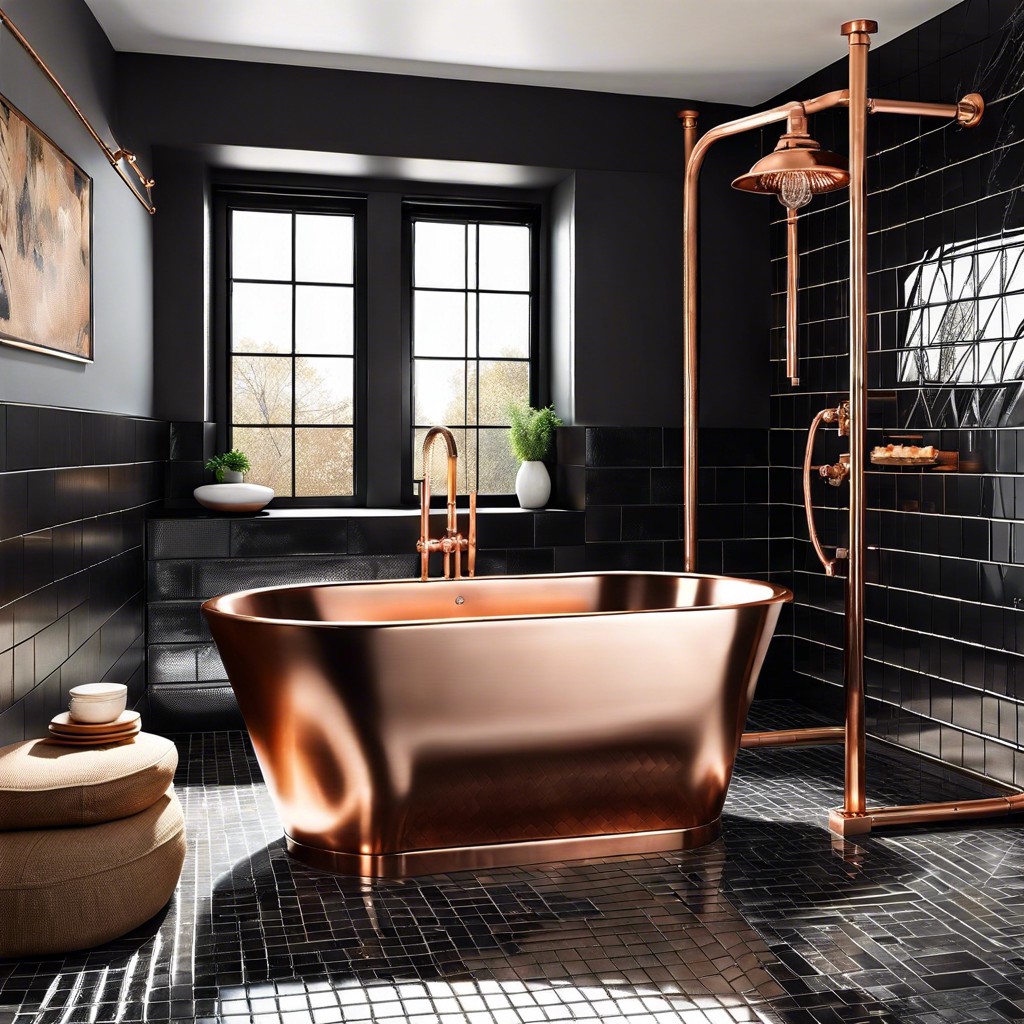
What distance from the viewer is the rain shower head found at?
131 inches

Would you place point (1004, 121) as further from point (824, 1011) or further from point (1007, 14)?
point (824, 1011)

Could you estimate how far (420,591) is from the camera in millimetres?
3770

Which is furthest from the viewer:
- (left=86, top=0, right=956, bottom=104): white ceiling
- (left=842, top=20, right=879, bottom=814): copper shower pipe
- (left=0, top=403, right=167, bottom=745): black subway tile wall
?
(left=86, top=0, right=956, bottom=104): white ceiling

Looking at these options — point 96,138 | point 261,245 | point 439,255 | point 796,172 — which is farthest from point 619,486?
point 96,138

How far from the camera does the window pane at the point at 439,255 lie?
17.0 feet

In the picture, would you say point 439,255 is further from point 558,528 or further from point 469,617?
point 469,617

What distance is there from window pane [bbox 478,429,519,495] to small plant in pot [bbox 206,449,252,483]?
115 centimetres

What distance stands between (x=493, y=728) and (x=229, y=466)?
7.12 ft

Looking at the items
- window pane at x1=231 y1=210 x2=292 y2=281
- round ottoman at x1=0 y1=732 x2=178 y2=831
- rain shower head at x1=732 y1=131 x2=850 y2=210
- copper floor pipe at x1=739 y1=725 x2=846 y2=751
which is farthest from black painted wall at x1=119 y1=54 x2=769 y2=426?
round ottoman at x1=0 y1=732 x2=178 y2=831

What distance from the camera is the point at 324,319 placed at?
5090mm

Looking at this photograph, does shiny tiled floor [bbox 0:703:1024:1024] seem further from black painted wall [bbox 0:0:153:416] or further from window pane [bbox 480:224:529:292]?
window pane [bbox 480:224:529:292]

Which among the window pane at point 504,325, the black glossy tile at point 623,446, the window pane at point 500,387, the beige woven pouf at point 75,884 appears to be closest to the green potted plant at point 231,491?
the window pane at point 500,387

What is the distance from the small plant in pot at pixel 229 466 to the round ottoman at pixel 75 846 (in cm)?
212

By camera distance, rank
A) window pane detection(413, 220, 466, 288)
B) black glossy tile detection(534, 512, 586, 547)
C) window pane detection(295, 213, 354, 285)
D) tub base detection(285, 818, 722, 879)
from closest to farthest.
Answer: tub base detection(285, 818, 722, 879) < black glossy tile detection(534, 512, 586, 547) < window pane detection(295, 213, 354, 285) < window pane detection(413, 220, 466, 288)
